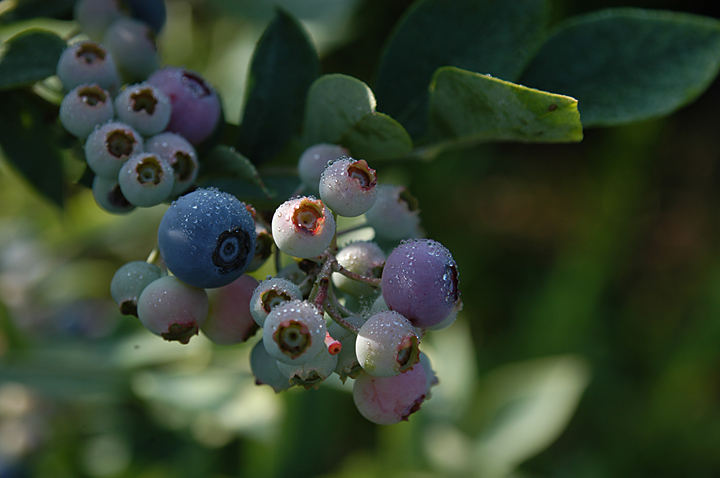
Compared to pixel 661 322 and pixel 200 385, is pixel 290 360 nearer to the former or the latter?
pixel 200 385

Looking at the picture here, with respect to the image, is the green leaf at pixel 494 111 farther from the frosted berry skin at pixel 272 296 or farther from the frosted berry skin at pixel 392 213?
the frosted berry skin at pixel 272 296

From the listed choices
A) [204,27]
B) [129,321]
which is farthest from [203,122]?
[204,27]

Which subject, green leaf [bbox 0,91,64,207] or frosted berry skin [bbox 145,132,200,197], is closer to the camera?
frosted berry skin [bbox 145,132,200,197]

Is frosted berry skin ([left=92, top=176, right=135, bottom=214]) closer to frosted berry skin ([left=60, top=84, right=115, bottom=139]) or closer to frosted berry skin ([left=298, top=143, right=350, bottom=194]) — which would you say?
frosted berry skin ([left=60, top=84, right=115, bottom=139])

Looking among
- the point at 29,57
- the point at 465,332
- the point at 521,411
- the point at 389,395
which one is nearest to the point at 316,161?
the point at 389,395

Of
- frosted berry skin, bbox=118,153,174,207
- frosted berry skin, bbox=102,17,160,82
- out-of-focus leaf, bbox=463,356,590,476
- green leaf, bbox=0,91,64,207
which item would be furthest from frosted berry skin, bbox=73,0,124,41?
out-of-focus leaf, bbox=463,356,590,476

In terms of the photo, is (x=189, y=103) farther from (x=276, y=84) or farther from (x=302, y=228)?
(x=302, y=228)

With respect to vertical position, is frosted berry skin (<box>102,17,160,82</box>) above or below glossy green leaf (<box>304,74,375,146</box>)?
below
